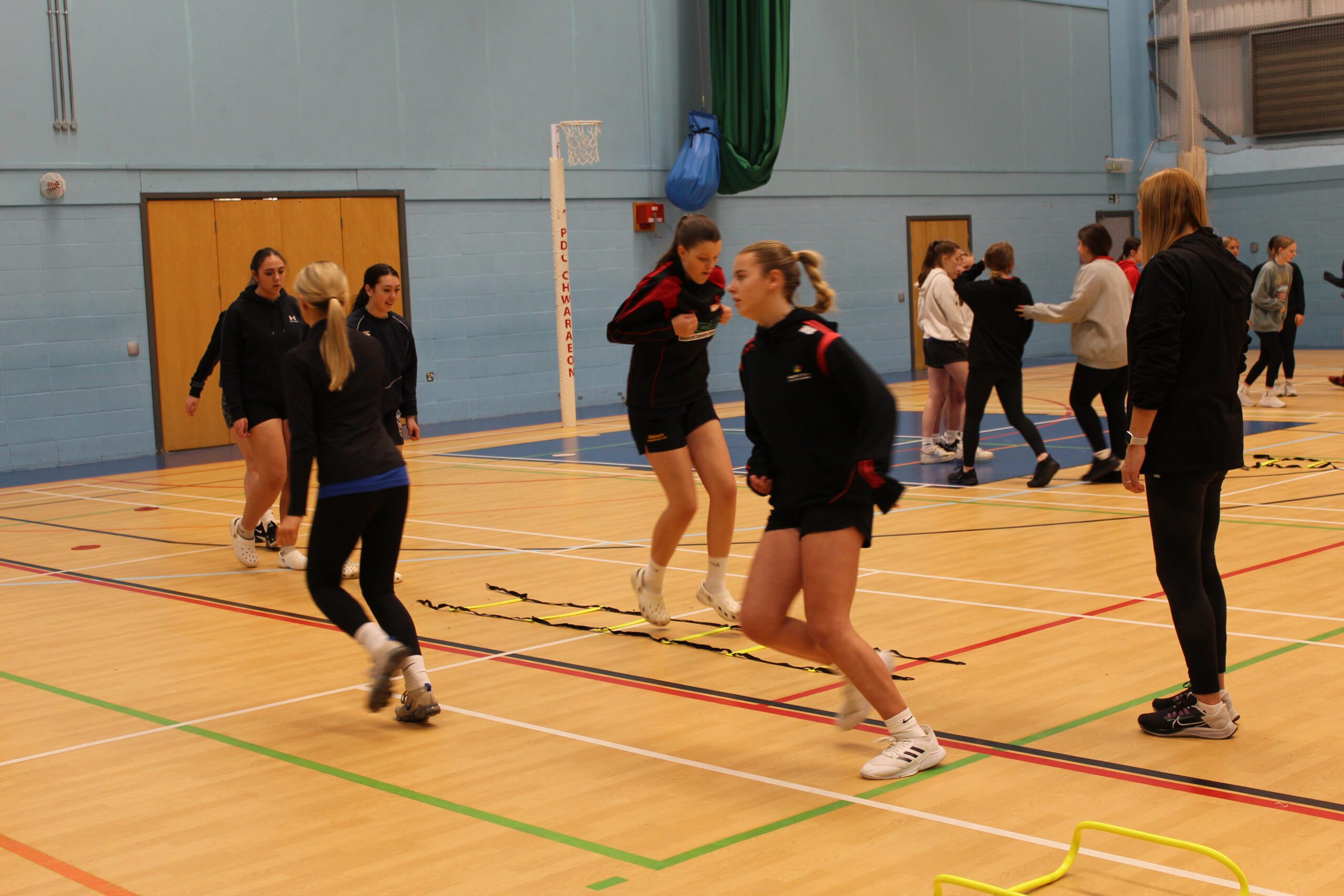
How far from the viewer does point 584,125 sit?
55.5 feet

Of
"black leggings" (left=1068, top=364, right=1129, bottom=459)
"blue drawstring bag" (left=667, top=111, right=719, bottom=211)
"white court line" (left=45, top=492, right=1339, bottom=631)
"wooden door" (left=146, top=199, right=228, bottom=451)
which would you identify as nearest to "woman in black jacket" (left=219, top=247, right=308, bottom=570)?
"white court line" (left=45, top=492, right=1339, bottom=631)

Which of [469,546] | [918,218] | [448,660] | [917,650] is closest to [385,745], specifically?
[448,660]

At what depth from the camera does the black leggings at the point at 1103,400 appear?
30.7ft

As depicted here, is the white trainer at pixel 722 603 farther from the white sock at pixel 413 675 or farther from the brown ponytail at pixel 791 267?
the brown ponytail at pixel 791 267

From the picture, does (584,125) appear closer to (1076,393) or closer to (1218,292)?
(1076,393)

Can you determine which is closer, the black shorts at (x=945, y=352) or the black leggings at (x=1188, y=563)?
the black leggings at (x=1188, y=563)

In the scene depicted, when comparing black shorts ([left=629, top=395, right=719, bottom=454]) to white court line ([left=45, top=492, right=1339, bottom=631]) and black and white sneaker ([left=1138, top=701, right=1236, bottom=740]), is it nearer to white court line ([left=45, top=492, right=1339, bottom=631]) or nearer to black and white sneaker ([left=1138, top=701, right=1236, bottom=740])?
white court line ([left=45, top=492, right=1339, bottom=631])

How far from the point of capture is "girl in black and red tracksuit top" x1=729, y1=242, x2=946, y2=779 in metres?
3.83

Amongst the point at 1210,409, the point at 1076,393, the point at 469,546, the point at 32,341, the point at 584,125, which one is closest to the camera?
the point at 1210,409

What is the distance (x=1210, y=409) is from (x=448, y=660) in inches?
122

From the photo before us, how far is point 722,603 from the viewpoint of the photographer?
5.86 metres

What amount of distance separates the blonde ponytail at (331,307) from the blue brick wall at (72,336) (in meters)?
10.1

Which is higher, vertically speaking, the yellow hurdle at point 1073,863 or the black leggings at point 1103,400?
the black leggings at point 1103,400

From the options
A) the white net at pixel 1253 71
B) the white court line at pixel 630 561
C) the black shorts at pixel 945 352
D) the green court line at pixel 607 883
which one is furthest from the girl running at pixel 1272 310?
the green court line at pixel 607 883
